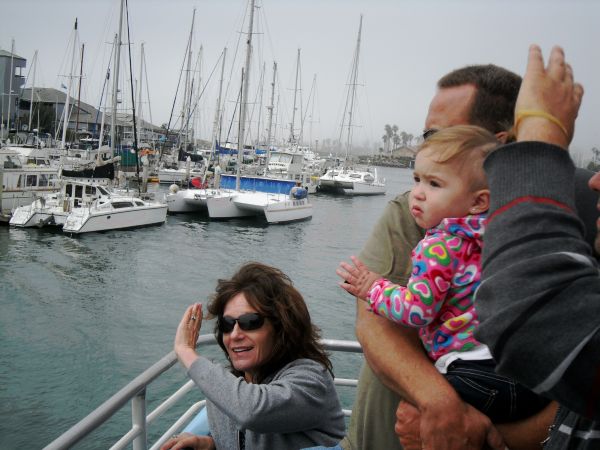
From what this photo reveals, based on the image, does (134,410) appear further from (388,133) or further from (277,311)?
(388,133)

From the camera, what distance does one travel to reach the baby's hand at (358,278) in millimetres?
1587

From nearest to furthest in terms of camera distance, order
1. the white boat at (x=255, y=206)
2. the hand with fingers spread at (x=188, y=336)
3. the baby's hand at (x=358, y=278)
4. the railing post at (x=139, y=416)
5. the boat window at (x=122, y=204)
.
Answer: the baby's hand at (x=358, y=278) < the hand with fingers spread at (x=188, y=336) < the railing post at (x=139, y=416) < the boat window at (x=122, y=204) < the white boat at (x=255, y=206)

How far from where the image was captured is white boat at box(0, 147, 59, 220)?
947 inches

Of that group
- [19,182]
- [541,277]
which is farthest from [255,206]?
[541,277]

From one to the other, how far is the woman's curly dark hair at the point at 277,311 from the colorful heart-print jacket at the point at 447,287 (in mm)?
787

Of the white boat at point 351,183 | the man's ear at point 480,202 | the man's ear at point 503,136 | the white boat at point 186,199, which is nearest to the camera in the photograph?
the man's ear at point 480,202

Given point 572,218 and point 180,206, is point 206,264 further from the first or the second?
point 572,218

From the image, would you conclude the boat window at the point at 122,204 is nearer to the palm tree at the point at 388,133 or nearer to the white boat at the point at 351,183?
the white boat at the point at 351,183

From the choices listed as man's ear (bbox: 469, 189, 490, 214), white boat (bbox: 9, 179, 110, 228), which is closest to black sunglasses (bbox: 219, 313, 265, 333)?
man's ear (bbox: 469, 189, 490, 214)

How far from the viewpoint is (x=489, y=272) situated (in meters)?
Result: 0.87

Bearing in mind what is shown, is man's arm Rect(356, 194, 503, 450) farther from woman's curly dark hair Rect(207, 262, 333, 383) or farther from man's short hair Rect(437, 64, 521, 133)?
woman's curly dark hair Rect(207, 262, 333, 383)

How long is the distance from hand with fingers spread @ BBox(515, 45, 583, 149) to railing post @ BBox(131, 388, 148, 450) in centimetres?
186

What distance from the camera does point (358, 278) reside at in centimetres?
161

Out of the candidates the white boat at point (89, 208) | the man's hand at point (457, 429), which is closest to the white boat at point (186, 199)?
the white boat at point (89, 208)
